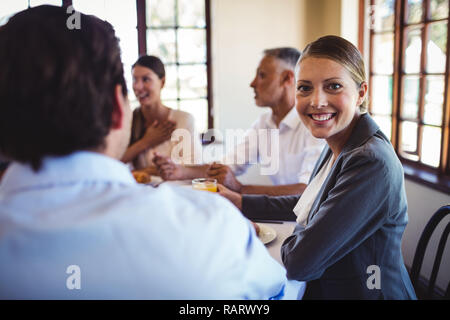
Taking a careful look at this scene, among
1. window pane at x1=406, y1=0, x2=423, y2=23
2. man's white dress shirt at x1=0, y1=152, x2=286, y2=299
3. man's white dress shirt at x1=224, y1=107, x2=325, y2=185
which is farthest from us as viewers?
window pane at x1=406, y1=0, x2=423, y2=23

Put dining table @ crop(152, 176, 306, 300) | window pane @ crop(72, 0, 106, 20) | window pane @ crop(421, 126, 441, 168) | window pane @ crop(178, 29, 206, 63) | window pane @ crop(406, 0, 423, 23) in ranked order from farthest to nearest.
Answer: window pane @ crop(178, 29, 206, 63), window pane @ crop(406, 0, 423, 23), window pane @ crop(421, 126, 441, 168), window pane @ crop(72, 0, 106, 20), dining table @ crop(152, 176, 306, 300)

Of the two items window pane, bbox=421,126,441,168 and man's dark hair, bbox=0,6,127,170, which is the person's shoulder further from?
man's dark hair, bbox=0,6,127,170

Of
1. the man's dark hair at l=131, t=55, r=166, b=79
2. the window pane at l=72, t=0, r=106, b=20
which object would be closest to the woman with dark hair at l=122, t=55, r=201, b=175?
the man's dark hair at l=131, t=55, r=166, b=79

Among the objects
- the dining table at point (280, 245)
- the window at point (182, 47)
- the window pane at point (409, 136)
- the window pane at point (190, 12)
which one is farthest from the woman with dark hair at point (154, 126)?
the window pane at point (409, 136)

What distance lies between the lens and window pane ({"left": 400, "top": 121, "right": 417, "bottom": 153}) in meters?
3.04

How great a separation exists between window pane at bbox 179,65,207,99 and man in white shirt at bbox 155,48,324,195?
1.67 metres

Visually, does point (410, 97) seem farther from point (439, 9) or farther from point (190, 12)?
point (190, 12)

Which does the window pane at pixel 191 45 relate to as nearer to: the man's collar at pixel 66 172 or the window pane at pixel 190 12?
the window pane at pixel 190 12

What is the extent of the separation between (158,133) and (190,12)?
1.79 metres

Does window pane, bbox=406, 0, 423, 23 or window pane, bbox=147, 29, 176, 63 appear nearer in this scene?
window pane, bbox=406, 0, 423, 23

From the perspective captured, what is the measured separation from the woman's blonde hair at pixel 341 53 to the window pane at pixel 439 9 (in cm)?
168

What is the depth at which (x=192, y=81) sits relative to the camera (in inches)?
165

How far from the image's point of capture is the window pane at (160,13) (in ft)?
13.0
